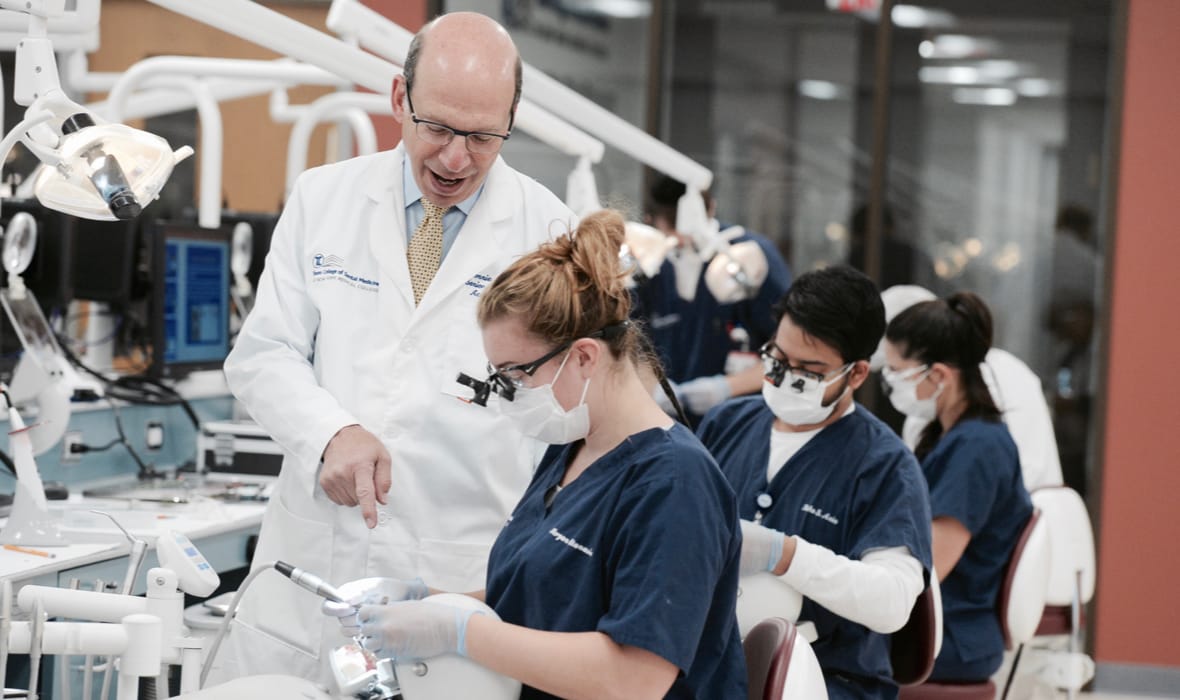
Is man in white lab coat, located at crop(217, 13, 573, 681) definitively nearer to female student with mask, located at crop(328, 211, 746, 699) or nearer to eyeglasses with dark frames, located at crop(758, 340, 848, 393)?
female student with mask, located at crop(328, 211, 746, 699)

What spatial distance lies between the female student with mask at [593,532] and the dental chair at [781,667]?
69 millimetres

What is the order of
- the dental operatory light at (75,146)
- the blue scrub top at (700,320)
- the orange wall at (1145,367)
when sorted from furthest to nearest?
1. the orange wall at (1145,367)
2. the blue scrub top at (700,320)
3. the dental operatory light at (75,146)

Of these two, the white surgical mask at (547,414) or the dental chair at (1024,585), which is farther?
the dental chair at (1024,585)

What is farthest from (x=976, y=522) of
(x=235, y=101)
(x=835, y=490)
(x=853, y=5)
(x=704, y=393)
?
(x=235, y=101)

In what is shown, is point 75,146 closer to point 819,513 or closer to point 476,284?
point 476,284

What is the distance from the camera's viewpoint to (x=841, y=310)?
2.14 meters

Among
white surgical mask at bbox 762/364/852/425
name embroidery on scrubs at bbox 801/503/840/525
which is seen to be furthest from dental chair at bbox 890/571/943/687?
white surgical mask at bbox 762/364/852/425

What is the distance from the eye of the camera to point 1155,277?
466cm

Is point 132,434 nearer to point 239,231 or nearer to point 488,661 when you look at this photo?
point 239,231

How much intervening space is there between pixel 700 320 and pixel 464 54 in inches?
93.6

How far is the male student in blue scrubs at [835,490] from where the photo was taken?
76.0 inches

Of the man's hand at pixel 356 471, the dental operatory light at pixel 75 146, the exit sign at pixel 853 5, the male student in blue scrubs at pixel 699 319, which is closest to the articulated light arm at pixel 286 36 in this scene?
the dental operatory light at pixel 75 146

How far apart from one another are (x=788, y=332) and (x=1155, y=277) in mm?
2969

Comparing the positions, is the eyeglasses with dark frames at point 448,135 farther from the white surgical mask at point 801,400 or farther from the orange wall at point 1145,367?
the orange wall at point 1145,367
